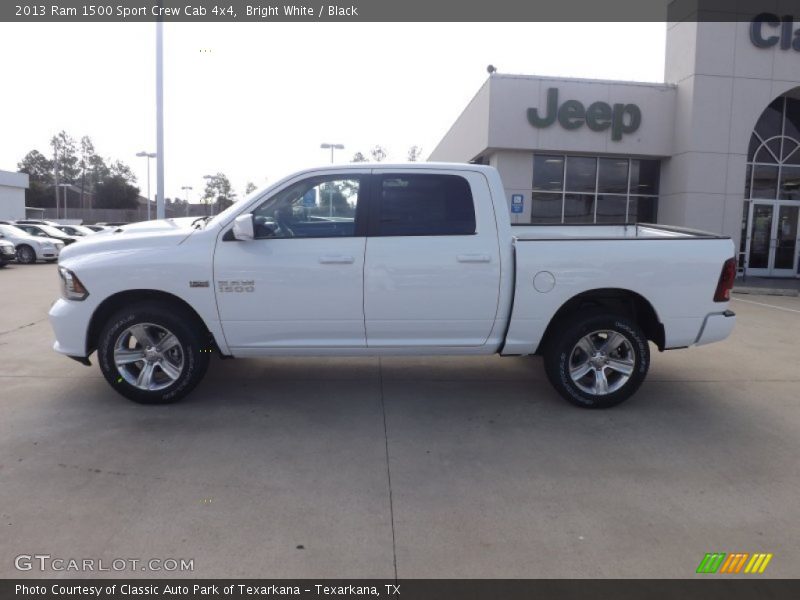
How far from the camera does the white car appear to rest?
2119 centimetres

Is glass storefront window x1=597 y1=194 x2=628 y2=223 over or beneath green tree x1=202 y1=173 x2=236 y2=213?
beneath

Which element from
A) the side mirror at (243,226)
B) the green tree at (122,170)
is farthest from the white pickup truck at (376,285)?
the green tree at (122,170)

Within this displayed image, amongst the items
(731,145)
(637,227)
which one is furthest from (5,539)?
(731,145)

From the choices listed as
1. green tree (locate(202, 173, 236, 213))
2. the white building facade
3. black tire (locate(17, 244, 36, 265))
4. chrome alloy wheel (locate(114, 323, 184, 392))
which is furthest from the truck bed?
the white building facade

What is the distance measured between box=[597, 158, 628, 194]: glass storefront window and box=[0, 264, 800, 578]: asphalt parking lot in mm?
13653

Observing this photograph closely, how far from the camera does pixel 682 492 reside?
12.6 ft

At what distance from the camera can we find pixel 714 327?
17.4ft

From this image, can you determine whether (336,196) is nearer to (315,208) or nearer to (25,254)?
(315,208)

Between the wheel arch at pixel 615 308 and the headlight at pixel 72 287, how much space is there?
388 cm

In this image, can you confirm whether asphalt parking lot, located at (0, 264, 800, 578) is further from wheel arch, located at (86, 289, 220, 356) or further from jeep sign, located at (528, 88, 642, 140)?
jeep sign, located at (528, 88, 642, 140)

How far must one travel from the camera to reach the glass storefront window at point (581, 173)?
61.7 feet

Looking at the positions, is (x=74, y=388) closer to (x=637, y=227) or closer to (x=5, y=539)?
(x=5, y=539)
